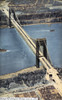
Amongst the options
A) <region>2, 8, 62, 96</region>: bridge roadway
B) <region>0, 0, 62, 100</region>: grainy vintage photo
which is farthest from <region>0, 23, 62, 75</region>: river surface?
<region>2, 8, 62, 96</region>: bridge roadway

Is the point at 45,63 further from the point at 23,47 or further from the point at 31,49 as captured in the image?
the point at 23,47

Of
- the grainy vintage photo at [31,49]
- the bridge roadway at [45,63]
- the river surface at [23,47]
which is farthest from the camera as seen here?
the river surface at [23,47]

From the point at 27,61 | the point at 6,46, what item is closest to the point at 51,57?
the point at 27,61

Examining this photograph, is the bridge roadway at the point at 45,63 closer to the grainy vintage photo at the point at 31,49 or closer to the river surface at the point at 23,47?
the grainy vintage photo at the point at 31,49

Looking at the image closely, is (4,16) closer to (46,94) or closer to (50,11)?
(50,11)

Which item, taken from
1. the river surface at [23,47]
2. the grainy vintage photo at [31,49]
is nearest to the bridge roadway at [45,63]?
the grainy vintage photo at [31,49]

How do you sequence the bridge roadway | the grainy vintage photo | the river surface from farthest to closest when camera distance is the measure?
the river surface < the grainy vintage photo < the bridge roadway

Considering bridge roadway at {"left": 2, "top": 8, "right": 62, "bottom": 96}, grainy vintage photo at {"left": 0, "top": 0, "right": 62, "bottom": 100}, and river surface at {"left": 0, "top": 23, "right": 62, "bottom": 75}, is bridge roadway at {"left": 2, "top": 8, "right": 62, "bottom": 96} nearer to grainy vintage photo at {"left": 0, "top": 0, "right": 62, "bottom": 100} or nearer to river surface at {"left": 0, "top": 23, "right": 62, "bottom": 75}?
grainy vintage photo at {"left": 0, "top": 0, "right": 62, "bottom": 100}

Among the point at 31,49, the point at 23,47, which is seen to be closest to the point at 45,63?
the point at 31,49
